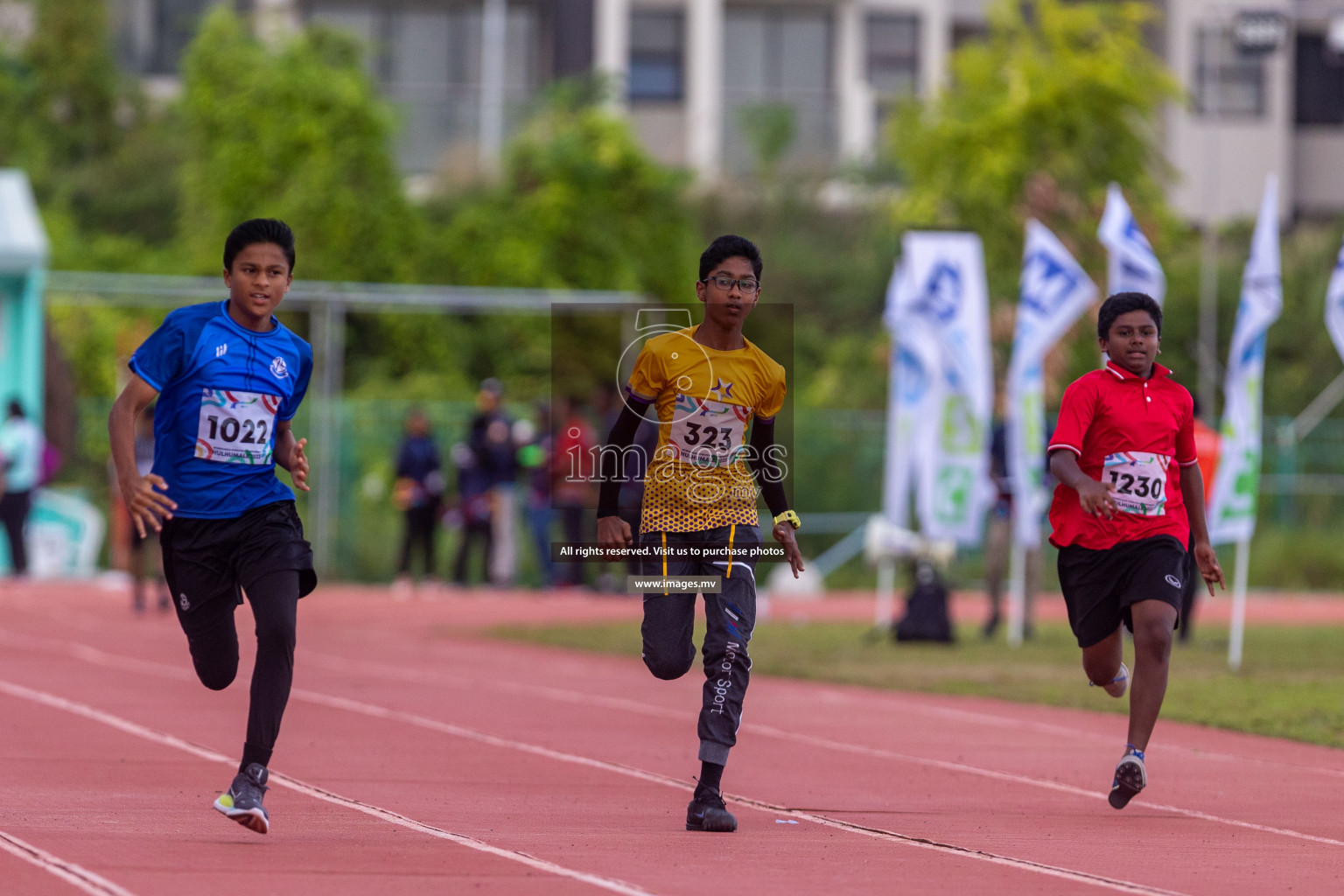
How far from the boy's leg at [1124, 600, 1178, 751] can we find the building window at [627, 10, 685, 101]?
125 feet

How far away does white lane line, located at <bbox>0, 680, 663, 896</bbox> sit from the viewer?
20.6 ft

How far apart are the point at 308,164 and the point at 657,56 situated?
1369cm

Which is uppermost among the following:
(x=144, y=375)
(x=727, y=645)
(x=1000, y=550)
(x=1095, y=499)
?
(x=144, y=375)

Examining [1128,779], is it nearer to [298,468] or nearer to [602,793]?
[602,793]

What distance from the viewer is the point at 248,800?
22.0ft

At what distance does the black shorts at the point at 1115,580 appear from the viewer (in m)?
8.23

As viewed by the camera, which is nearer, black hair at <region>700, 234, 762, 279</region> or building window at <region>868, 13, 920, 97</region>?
black hair at <region>700, 234, 762, 279</region>

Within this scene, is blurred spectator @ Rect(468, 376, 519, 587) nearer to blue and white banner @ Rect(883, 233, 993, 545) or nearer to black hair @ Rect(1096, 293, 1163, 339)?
blue and white banner @ Rect(883, 233, 993, 545)

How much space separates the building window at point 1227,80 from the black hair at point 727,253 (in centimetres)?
3832

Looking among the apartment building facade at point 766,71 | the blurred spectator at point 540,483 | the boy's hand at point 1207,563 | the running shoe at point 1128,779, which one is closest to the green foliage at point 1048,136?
the apartment building facade at point 766,71

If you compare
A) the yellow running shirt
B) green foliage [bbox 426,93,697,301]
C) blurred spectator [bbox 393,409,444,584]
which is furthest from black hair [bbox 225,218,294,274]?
green foliage [bbox 426,93,697,301]

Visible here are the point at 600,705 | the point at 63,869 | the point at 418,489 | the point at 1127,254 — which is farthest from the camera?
the point at 418,489

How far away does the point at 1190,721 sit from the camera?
12.0 metres

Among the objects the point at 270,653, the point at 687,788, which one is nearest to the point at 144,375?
the point at 270,653
